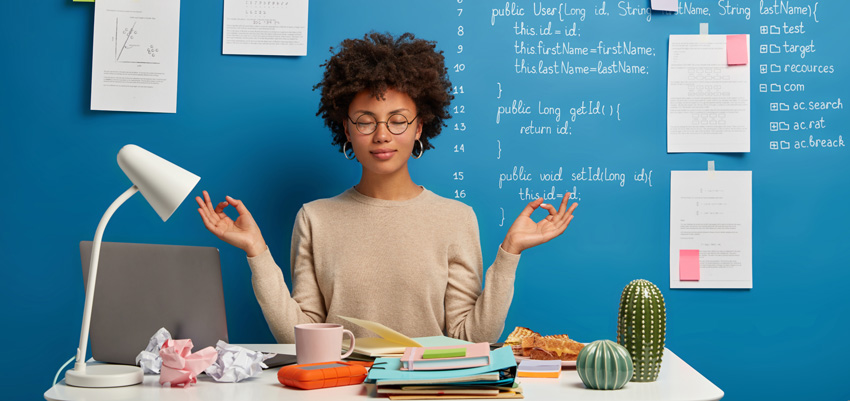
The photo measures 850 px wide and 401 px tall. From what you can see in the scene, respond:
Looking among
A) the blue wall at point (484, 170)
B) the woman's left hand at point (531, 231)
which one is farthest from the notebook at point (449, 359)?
the blue wall at point (484, 170)

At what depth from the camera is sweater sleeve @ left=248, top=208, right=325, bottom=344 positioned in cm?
171

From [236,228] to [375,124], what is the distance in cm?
43

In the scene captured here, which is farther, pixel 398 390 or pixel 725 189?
pixel 725 189

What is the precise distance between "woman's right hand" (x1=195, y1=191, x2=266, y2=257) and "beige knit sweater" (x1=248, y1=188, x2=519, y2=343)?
8.4 inches

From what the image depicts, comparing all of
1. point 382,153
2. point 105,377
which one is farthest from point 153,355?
point 382,153

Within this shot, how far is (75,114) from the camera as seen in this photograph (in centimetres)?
227

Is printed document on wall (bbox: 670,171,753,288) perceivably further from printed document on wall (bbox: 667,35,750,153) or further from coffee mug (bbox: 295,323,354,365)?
coffee mug (bbox: 295,323,354,365)

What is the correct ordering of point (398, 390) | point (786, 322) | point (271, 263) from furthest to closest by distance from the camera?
point (786, 322), point (271, 263), point (398, 390)

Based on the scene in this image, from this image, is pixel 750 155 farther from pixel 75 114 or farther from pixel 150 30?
pixel 75 114

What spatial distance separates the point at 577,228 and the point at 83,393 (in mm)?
1539

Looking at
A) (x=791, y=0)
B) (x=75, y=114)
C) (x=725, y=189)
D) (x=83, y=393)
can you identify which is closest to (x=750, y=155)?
(x=725, y=189)

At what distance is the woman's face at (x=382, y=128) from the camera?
6.04 ft

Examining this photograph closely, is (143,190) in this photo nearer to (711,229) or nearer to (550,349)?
(550,349)

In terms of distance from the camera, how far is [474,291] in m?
1.92
